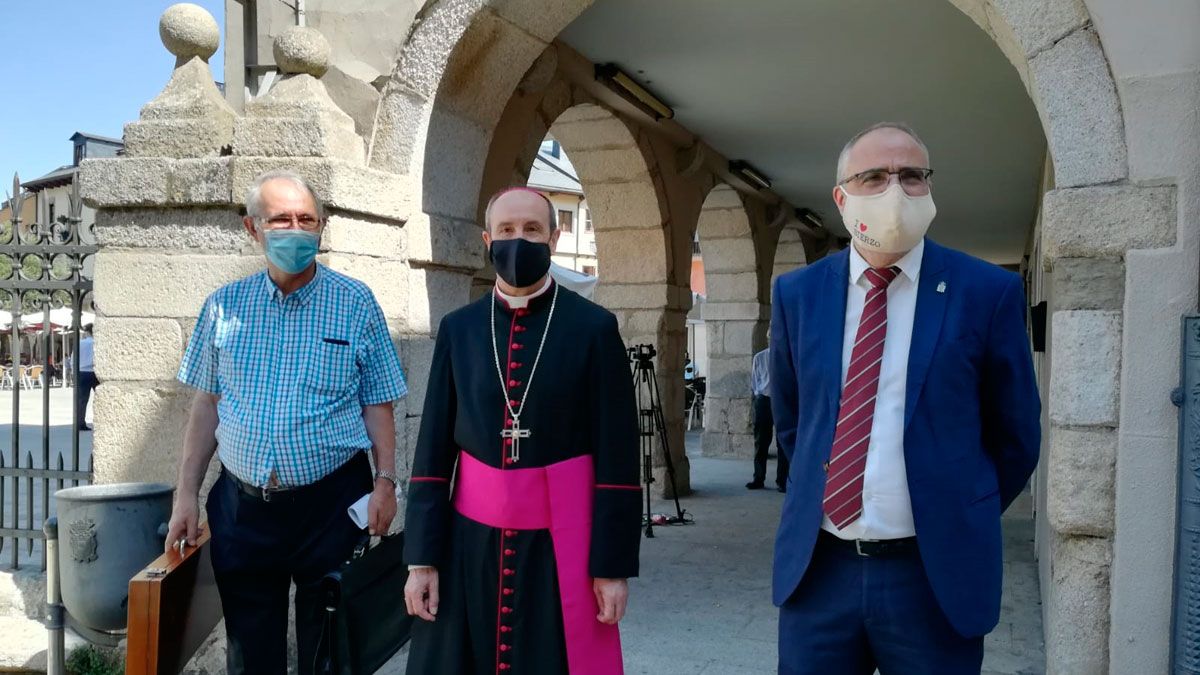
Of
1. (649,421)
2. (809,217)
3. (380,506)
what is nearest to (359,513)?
(380,506)

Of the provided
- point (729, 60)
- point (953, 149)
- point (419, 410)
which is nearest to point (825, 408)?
point (419, 410)

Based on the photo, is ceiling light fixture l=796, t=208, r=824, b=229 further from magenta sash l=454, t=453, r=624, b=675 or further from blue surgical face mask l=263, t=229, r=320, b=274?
magenta sash l=454, t=453, r=624, b=675

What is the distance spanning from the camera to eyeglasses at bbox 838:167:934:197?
182 centimetres

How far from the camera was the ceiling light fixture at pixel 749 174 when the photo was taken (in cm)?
897

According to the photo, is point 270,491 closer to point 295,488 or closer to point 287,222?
point 295,488

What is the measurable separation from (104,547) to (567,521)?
5.87 feet

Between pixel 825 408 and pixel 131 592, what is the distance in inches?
65.4

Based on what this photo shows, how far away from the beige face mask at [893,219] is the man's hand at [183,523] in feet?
5.98

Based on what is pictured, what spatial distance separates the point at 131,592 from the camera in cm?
224

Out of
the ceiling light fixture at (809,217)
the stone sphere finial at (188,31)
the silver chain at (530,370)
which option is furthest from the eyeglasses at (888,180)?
the ceiling light fixture at (809,217)

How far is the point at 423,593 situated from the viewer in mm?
2098

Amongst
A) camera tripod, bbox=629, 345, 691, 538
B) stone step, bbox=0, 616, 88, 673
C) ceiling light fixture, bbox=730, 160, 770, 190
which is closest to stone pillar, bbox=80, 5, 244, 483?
stone step, bbox=0, 616, 88, 673

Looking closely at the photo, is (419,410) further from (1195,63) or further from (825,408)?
(1195,63)

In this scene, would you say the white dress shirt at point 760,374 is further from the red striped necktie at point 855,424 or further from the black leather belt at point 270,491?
the red striped necktie at point 855,424
